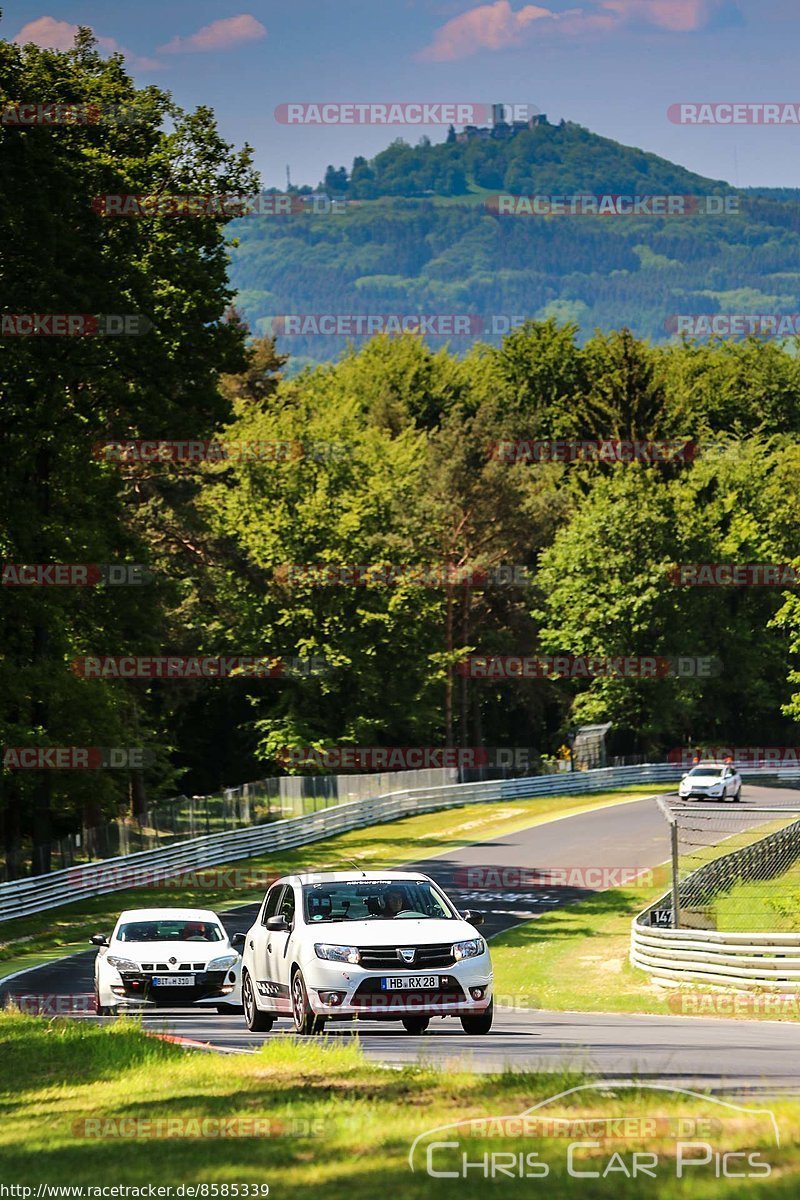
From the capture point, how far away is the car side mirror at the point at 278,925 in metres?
16.3

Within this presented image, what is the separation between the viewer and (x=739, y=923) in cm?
3172

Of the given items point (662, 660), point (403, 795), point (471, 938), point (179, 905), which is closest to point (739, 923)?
point (179, 905)

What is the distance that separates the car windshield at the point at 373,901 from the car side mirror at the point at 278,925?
30 centimetres

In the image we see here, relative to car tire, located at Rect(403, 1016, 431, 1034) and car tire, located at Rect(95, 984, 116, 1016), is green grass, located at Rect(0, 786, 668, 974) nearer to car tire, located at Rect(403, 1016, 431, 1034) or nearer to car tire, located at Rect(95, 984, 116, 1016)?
car tire, located at Rect(95, 984, 116, 1016)

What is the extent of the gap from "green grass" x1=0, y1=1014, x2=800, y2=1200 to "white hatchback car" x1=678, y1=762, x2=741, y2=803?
160 ft

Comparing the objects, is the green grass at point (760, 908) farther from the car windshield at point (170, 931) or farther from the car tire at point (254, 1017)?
the car tire at point (254, 1017)

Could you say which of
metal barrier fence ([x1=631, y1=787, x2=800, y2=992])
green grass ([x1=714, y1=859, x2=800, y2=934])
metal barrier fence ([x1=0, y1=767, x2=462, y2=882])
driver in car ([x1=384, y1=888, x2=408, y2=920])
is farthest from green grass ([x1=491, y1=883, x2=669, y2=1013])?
metal barrier fence ([x1=0, y1=767, x2=462, y2=882])

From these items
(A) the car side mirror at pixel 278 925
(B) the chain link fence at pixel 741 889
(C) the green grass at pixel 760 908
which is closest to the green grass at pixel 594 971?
(B) the chain link fence at pixel 741 889

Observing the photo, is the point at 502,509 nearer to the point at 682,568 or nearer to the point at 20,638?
the point at 682,568

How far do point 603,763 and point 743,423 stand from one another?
32.2m

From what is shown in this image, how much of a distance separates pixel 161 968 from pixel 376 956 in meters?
6.38

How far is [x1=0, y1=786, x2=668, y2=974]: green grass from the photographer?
117 feet

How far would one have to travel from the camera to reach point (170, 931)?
21.9m

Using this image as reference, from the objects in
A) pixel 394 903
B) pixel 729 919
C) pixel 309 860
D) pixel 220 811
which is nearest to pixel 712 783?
pixel 309 860
